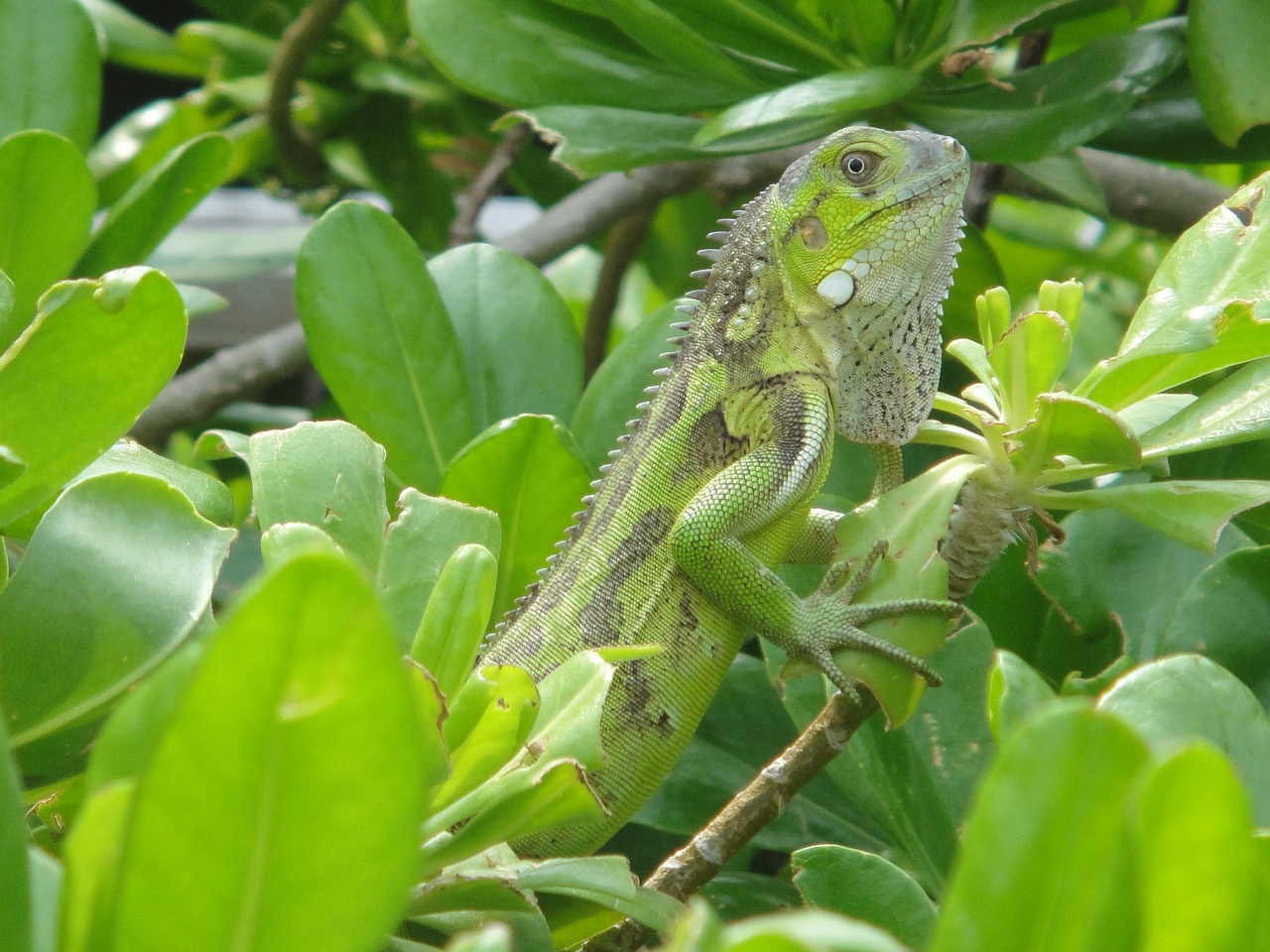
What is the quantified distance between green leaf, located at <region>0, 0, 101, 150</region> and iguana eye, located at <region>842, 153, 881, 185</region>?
1.45 meters

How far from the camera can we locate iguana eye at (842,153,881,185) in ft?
7.00

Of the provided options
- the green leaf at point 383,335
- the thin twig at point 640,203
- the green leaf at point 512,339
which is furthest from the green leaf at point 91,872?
the thin twig at point 640,203

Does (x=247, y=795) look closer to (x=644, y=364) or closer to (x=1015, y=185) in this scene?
(x=644, y=364)

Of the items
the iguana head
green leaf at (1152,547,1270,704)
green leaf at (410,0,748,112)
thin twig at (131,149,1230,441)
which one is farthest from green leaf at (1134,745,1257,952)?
thin twig at (131,149,1230,441)

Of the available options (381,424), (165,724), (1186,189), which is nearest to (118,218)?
(381,424)

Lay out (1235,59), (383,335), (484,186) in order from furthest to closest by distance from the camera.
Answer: (484,186) → (383,335) → (1235,59)

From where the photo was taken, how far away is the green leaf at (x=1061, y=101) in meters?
1.88

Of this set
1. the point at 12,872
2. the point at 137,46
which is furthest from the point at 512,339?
the point at 137,46

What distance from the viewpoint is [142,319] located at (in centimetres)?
119

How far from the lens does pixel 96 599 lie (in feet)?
3.88

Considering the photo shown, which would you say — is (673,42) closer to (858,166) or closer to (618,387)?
(858,166)

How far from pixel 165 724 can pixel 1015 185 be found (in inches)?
98.2

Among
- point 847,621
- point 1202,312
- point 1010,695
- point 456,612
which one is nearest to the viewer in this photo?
point 1010,695

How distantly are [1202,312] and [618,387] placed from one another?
0.99 meters
